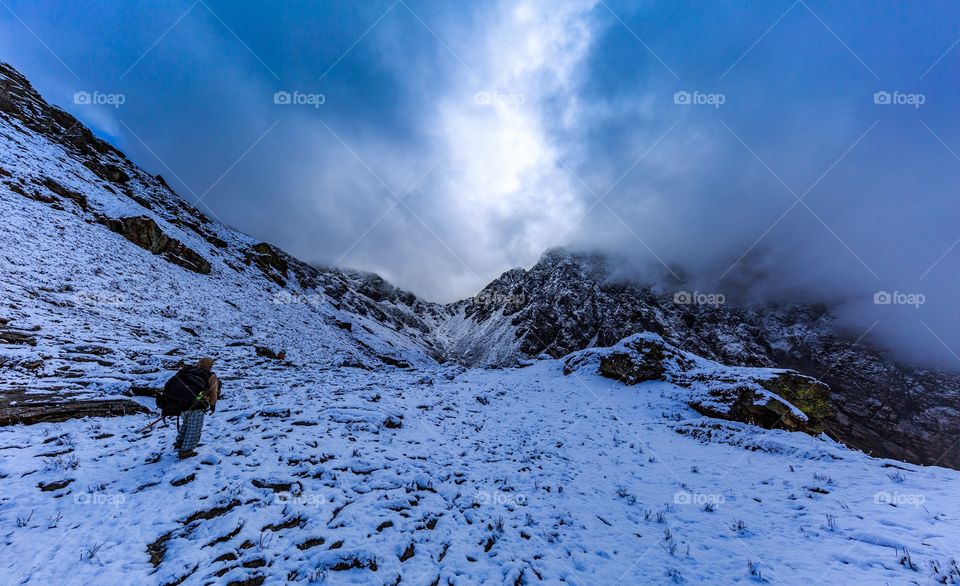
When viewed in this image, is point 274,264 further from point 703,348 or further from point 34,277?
point 703,348

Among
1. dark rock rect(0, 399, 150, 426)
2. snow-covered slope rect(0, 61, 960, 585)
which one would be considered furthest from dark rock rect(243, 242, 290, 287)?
dark rock rect(0, 399, 150, 426)

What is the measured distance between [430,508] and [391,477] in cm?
148

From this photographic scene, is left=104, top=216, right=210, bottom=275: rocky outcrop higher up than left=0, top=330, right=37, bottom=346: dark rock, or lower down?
higher up

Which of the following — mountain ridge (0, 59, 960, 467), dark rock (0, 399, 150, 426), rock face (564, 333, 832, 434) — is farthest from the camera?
mountain ridge (0, 59, 960, 467)

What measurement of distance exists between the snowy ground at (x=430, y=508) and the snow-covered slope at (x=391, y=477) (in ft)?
0.15

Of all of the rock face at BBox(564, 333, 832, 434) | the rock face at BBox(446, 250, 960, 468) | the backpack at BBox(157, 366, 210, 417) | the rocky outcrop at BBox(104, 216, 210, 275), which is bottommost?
the backpack at BBox(157, 366, 210, 417)

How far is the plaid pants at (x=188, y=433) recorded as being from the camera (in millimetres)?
7375

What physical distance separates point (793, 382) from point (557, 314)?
99.0m

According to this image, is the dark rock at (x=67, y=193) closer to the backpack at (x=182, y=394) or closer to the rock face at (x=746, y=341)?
the backpack at (x=182, y=394)

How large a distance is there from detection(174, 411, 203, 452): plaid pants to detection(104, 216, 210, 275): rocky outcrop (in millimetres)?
32552

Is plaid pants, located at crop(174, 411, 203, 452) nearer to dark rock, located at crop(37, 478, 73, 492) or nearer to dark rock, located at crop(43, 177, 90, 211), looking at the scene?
dark rock, located at crop(37, 478, 73, 492)

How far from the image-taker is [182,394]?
7219mm

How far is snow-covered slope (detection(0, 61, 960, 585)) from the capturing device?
5094mm

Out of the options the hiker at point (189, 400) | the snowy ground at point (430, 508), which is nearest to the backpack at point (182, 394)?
the hiker at point (189, 400)
